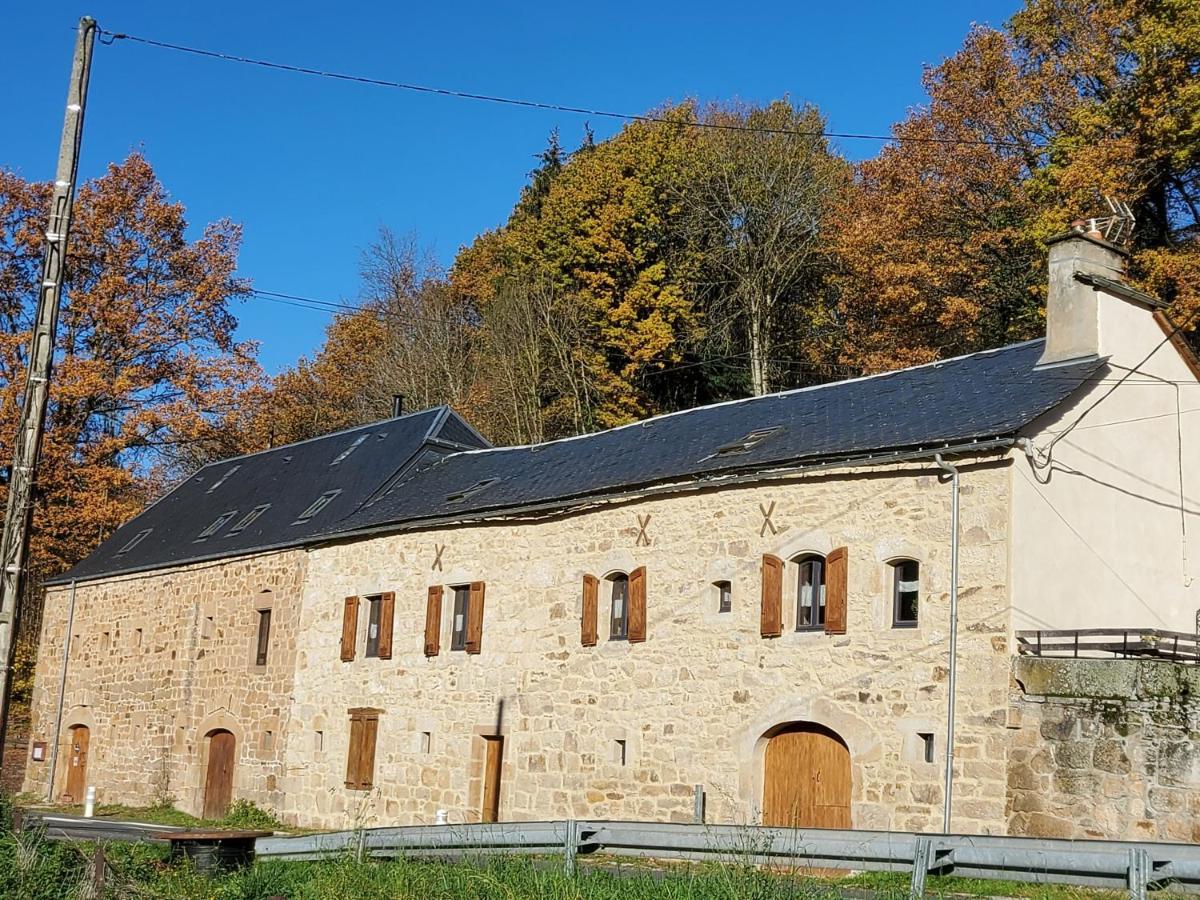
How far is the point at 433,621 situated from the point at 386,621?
1209mm

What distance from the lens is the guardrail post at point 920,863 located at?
8.25 meters

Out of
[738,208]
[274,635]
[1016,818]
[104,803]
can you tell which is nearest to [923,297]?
[738,208]

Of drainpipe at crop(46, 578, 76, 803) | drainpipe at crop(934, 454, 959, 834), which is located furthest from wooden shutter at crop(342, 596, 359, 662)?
drainpipe at crop(934, 454, 959, 834)

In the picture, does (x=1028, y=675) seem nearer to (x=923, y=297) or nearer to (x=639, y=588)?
(x=639, y=588)

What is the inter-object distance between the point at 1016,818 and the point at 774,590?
411cm

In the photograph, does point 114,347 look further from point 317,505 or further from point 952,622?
point 952,622

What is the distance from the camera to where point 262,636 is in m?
24.8

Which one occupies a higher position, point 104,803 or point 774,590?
point 774,590

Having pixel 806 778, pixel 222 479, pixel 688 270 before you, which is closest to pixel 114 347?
pixel 222 479

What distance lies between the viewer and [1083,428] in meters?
15.9

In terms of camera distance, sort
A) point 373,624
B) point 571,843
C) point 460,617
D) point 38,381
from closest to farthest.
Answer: point 571,843 → point 38,381 → point 460,617 → point 373,624

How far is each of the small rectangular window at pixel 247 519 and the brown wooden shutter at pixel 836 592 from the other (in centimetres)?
1518

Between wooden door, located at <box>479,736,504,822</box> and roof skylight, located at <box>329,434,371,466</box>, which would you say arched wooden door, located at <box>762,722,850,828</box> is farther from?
roof skylight, located at <box>329,434,371,466</box>

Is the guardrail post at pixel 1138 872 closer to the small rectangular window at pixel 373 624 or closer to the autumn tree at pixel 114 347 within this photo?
the small rectangular window at pixel 373 624
